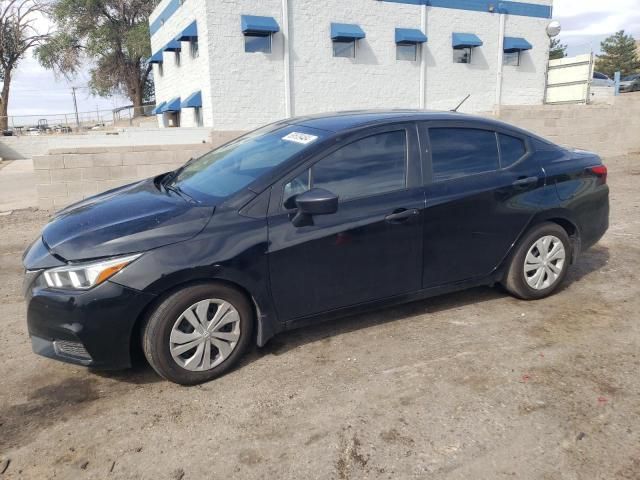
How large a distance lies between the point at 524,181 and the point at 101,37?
108 ft

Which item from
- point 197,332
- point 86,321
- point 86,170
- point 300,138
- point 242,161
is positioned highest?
point 300,138

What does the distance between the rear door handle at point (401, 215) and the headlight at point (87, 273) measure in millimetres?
1684

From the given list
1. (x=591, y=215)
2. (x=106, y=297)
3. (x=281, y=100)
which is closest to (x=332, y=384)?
(x=106, y=297)

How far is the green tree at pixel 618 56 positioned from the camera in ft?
174

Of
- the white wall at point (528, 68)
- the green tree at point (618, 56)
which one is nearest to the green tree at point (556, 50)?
the green tree at point (618, 56)

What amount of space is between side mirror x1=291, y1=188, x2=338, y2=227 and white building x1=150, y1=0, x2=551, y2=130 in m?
11.4

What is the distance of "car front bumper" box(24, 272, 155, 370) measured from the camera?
281cm

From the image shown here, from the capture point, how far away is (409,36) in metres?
15.8

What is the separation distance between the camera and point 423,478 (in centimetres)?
235

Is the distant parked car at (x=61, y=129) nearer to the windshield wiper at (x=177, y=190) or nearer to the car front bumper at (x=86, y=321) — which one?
the windshield wiper at (x=177, y=190)

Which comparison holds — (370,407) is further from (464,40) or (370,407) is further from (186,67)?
(464,40)

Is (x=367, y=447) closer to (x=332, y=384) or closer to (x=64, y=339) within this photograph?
(x=332, y=384)

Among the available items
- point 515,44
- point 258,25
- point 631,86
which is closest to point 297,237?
point 258,25

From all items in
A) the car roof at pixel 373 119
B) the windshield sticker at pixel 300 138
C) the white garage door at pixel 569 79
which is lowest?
the windshield sticker at pixel 300 138
